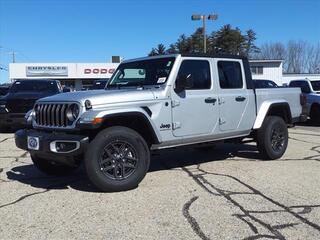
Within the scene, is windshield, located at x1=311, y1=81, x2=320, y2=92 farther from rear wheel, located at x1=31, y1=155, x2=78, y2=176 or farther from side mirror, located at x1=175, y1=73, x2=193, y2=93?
rear wheel, located at x1=31, y1=155, x2=78, y2=176

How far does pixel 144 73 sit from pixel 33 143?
6.85 ft

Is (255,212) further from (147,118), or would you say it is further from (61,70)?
(61,70)

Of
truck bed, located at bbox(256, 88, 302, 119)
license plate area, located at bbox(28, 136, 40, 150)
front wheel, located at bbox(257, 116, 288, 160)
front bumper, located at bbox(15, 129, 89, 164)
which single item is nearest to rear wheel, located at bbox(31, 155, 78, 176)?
license plate area, located at bbox(28, 136, 40, 150)

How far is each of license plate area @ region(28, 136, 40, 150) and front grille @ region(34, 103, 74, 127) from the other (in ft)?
0.90

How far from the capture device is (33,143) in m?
6.72

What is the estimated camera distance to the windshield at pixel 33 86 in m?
15.1

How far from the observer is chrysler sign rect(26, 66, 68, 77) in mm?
60469

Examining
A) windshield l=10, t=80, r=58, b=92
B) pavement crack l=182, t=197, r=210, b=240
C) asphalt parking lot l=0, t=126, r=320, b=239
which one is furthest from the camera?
windshield l=10, t=80, r=58, b=92

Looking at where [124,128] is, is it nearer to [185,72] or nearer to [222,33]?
[185,72]

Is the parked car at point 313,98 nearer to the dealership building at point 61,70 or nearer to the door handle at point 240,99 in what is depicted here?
the door handle at point 240,99

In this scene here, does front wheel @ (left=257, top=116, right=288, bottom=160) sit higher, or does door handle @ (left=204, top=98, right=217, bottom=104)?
door handle @ (left=204, top=98, right=217, bottom=104)

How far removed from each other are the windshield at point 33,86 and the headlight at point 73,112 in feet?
29.0

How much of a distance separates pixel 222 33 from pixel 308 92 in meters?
54.9

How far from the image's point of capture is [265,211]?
5.51 metres
